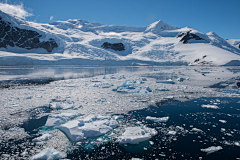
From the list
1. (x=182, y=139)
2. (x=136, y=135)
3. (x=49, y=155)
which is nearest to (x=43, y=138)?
(x=49, y=155)

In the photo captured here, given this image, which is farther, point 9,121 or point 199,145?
point 9,121

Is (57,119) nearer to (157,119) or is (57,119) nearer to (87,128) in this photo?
(87,128)

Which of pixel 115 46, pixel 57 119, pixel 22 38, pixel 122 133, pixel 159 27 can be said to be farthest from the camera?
pixel 159 27

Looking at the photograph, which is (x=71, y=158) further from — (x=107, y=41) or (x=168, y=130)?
(x=107, y=41)

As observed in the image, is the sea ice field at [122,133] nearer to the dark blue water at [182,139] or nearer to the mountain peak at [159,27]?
the dark blue water at [182,139]

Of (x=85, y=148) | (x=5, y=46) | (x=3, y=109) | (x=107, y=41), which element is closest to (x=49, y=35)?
(x=5, y=46)

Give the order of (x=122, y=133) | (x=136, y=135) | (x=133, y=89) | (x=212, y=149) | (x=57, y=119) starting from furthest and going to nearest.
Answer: (x=133, y=89), (x=57, y=119), (x=122, y=133), (x=136, y=135), (x=212, y=149)

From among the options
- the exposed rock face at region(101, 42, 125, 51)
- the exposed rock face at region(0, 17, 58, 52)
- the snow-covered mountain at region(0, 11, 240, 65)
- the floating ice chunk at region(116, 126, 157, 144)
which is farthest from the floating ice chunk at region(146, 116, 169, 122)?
the exposed rock face at region(101, 42, 125, 51)
